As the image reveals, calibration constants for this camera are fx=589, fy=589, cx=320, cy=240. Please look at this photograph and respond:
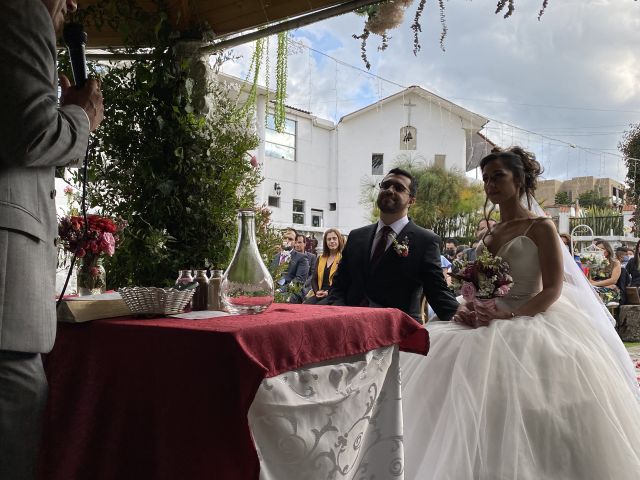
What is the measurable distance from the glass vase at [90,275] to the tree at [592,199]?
60.0 m

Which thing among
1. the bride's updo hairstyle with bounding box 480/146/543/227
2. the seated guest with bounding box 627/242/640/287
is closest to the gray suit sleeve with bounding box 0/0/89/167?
the bride's updo hairstyle with bounding box 480/146/543/227

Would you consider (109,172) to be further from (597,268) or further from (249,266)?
(597,268)

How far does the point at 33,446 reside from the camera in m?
1.79

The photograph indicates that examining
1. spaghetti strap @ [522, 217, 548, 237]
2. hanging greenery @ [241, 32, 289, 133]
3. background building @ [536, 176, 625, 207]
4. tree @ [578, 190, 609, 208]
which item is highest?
background building @ [536, 176, 625, 207]

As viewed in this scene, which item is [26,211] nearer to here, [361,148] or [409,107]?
[361,148]

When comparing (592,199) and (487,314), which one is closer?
(487,314)

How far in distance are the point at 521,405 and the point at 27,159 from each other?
265 cm

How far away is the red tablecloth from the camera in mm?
1618

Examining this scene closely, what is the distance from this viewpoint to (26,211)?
1.73 metres

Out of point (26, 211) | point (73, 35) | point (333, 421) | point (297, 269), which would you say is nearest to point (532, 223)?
point (333, 421)

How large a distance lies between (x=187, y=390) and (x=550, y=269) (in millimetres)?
2760

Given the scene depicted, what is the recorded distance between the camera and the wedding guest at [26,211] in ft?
5.41

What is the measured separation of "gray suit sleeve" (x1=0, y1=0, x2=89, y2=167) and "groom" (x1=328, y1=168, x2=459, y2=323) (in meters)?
2.44

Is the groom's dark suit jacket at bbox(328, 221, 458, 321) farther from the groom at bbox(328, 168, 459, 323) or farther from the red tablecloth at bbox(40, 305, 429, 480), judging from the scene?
the red tablecloth at bbox(40, 305, 429, 480)
